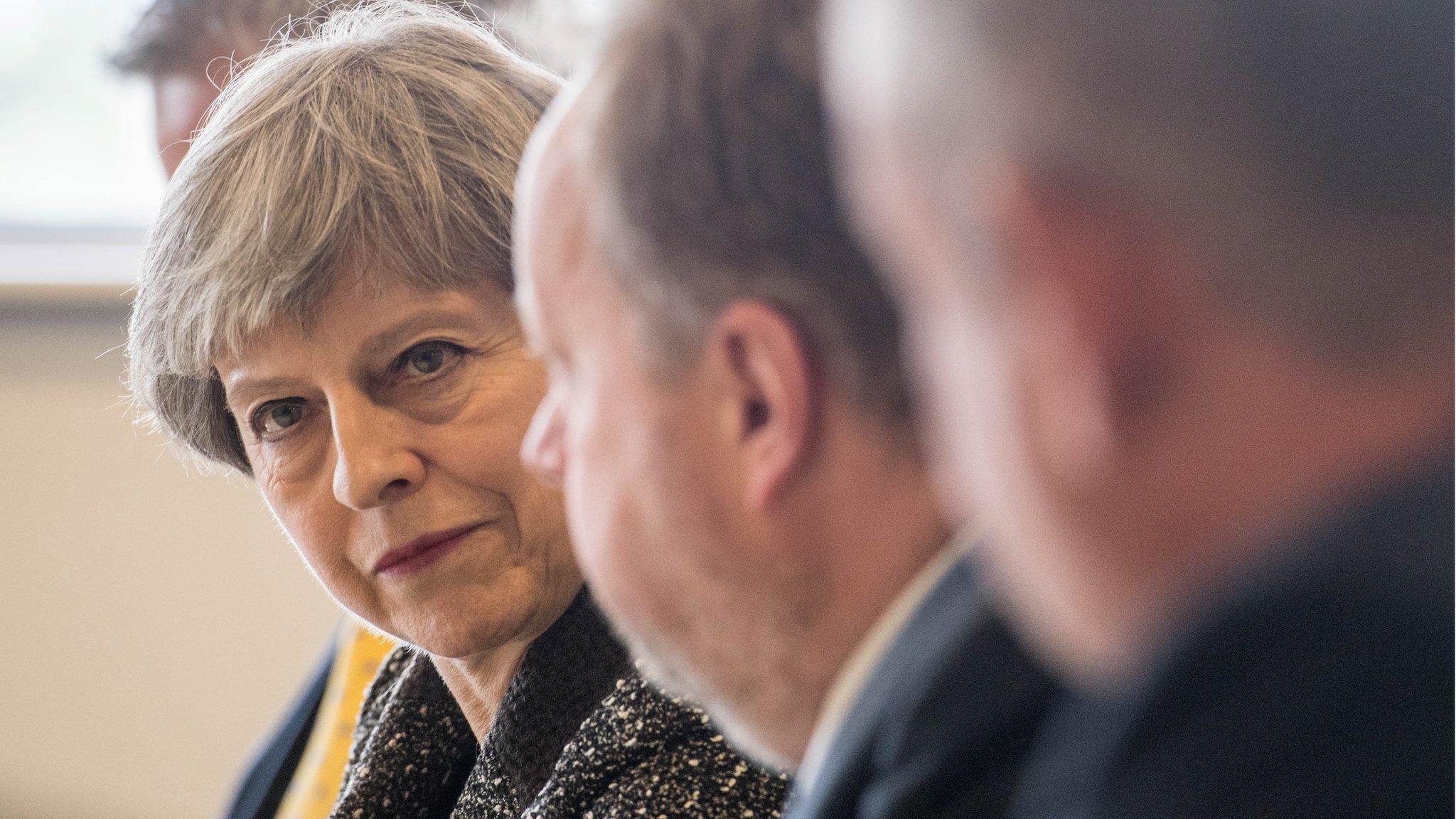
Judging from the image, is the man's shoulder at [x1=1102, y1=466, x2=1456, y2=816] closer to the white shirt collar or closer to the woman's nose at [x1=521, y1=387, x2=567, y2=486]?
the white shirt collar

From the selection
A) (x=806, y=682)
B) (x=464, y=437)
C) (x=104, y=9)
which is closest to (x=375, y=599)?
(x=464, y=437)

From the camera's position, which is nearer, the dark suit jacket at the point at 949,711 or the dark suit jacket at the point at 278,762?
the dark suit jacket at the point at 949,711

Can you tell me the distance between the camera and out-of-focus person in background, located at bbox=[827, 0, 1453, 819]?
22 centimetres

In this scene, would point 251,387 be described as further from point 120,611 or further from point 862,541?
point 120,611

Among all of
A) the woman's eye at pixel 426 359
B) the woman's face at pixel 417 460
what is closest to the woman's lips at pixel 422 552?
the woman's face at pixel 417 460

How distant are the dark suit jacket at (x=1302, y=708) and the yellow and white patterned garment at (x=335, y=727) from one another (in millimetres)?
1044

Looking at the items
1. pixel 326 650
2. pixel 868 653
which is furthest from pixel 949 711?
pixel 326 650

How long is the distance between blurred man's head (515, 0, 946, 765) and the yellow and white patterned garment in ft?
3.16

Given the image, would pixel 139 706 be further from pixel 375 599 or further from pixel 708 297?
pixel 708 297

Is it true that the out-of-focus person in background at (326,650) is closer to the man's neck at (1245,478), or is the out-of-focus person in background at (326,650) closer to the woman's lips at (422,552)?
the woman's lips at (422,552)

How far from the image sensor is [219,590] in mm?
2617

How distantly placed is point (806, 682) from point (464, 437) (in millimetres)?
616

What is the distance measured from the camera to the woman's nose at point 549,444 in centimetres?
39

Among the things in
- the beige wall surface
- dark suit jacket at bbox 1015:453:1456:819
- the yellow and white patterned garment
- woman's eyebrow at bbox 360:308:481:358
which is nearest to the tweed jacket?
the yellow and white patterned garment
